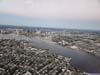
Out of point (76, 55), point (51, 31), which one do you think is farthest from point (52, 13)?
point (76, 55)

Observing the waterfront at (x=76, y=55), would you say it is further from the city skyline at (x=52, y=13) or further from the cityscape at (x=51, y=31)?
the city skyline at (x=52, y=13)

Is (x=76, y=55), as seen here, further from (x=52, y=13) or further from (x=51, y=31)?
(x=52, y=13)

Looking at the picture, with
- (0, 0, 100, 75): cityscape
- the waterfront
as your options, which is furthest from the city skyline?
the waterfront

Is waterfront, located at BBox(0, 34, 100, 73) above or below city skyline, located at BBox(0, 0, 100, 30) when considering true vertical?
below

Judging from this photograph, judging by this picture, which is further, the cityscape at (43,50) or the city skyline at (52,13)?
the city skyline at (52,13)

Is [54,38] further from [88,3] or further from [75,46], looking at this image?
[88,3]

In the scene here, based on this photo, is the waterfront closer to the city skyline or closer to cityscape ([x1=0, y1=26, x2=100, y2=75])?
cityscape ([x1=0, y1=26, x2=100, y2=75])

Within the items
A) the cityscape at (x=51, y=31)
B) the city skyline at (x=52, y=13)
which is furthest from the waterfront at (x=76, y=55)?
the city skyline at (x=52, y=13)

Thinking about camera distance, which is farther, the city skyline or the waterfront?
the city skyline

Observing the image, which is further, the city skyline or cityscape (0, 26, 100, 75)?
the city skyline

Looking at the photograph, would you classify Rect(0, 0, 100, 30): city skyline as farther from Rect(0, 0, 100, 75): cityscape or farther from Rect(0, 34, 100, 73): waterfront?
Rect(0, 34, 100, 73): waterfront

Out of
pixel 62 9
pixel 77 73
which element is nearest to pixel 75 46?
pixel 77 73
